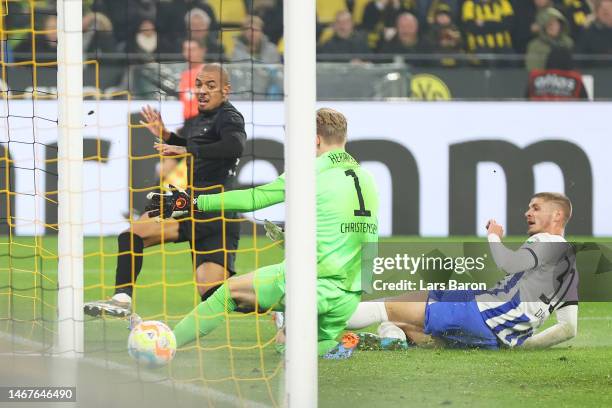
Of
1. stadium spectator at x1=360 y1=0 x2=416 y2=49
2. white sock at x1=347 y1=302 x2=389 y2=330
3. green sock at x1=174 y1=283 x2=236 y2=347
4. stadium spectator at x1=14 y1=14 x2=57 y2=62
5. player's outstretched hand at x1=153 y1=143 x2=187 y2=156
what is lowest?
white sock at x1=347 y1=302 x2=389 y2=330

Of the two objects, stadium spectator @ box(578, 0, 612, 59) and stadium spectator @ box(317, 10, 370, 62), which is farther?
stadium spectator @ box(578, 0, 612, 59)

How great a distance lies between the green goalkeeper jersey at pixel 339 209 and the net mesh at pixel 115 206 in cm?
32

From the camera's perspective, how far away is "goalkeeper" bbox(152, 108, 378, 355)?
21.6ft

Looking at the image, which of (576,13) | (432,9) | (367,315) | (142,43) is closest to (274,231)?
(367,315)

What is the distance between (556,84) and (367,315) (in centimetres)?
700

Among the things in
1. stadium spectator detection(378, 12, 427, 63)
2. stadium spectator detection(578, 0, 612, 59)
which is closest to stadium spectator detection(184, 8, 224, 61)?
stadium spectator detection(378, 12, 427, 63)

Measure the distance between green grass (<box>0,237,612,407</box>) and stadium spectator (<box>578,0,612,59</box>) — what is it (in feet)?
22.0

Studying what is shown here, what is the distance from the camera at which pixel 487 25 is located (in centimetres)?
1486

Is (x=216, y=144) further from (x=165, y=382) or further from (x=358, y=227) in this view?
(x=165, y=382)

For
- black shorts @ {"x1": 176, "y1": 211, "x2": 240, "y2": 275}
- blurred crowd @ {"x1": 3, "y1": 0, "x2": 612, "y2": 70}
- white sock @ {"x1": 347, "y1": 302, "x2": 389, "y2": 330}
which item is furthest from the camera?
blurred crowd @ {"x1": 3, "y1": 0, "x2": 612, "y2": 70}

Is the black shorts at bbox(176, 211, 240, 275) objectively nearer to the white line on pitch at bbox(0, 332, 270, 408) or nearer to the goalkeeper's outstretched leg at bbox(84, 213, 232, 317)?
the goalkeeper's outstretched leg at bbox(84, 213, 232, 317)

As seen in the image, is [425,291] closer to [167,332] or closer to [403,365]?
[403,365]

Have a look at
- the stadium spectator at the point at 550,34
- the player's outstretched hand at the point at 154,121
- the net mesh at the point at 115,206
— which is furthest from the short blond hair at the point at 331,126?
the stadium spectator at the point at 550,34

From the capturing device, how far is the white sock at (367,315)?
7.43 m
